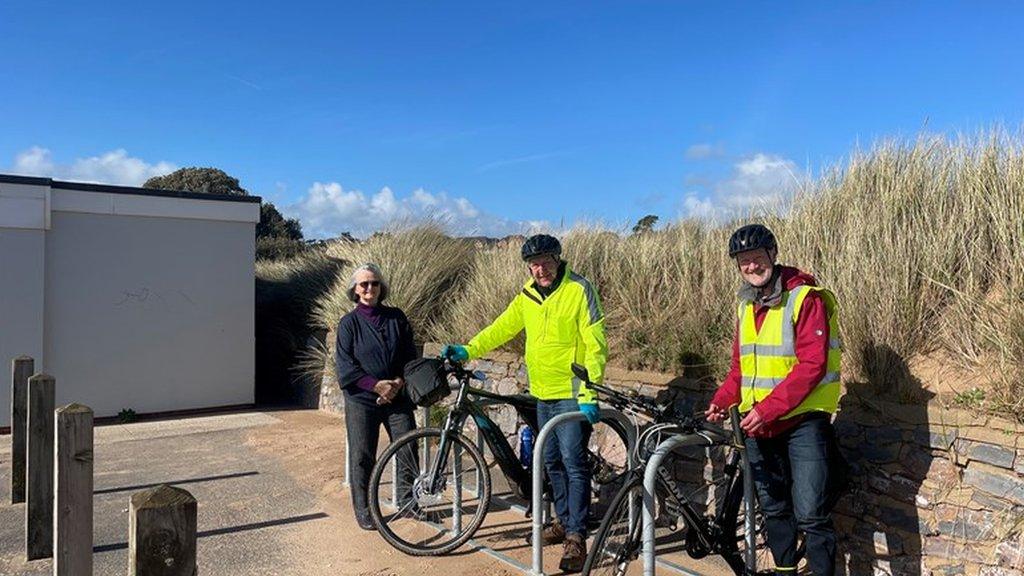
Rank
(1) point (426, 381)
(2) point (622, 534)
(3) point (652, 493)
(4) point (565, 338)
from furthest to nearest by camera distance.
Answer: (1) point (426, 381) < (4) point (565, 338) < (2) point (622, 534) < (3) point (652, 493)

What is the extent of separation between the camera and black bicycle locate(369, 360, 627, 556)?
445 centimetres

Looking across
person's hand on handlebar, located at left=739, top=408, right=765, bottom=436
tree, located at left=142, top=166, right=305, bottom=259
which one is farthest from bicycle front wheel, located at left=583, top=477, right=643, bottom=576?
tree, located at left=142, top=166, right=305, bottom=259

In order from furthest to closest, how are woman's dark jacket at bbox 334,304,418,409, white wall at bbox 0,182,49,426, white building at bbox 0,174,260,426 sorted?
white building at bbox 0,174,260,426 < white wall at bbox 0,182,49,426 < woman's dark jacket at bbox 334,304,418,409

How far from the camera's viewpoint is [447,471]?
15.2ft

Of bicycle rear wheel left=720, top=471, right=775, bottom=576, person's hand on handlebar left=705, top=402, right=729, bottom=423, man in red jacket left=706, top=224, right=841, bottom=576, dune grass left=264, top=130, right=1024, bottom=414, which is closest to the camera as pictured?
man in red jacket left=706, top=224, right=841, bottom=576

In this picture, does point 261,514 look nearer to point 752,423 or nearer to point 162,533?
point 162,533

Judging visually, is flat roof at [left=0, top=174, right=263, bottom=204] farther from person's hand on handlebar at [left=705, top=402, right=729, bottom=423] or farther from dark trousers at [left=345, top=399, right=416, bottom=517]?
person's hand on handlebar at [left=705, top=402, right=729, bottom=423]

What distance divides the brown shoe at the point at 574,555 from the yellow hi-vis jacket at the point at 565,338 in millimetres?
817

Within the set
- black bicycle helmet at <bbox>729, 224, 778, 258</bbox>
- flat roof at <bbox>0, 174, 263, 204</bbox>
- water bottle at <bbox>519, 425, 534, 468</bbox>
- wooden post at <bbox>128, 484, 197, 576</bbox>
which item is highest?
flat roof at <bbox>0, 174, 263, 204</bbox>

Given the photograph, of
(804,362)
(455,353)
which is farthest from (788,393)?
(455,353)

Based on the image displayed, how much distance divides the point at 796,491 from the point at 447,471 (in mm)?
2142

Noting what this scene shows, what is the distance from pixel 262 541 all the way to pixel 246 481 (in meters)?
1.66

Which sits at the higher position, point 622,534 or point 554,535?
point 622,534

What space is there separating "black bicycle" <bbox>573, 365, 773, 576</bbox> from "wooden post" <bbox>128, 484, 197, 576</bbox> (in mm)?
1951
